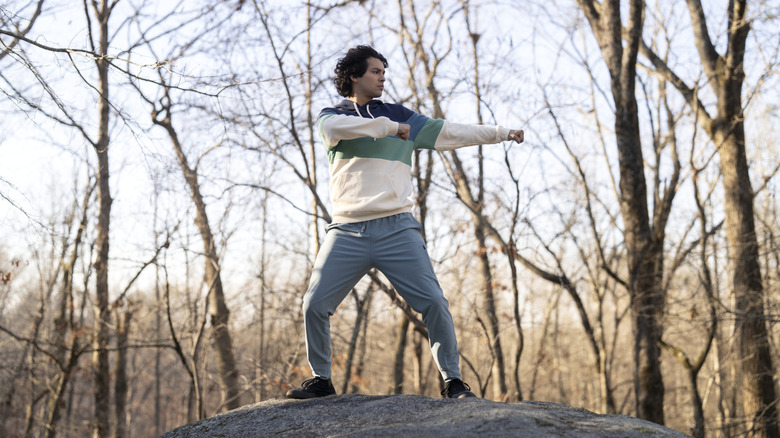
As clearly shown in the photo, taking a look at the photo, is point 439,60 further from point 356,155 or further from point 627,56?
point 356,155

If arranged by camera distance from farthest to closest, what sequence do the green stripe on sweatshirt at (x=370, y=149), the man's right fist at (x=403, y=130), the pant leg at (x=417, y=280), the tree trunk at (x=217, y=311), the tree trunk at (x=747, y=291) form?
the tree trunk at (x=217, y=311), the tree trunk at (x=747, y=291), the green stripe on sweatshirt at (x=370, y=149), the pant leg at (x=417, y=280), the man's right fist at (x=403, y=130)

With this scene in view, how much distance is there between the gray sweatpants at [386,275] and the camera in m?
3.22

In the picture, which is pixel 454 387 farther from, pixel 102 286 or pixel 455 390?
pixel 102 286

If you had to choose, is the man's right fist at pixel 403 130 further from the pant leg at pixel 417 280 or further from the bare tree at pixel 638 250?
the bare tree at pixel 638 250

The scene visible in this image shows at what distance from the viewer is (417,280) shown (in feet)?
10.5

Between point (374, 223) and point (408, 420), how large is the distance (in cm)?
103

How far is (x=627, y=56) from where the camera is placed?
7609 millimetres

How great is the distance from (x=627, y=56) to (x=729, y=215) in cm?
296

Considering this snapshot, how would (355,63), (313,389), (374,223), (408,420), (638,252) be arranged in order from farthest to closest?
(638,252)
(355,63)
(313,389)
(374,223)
(408,420)

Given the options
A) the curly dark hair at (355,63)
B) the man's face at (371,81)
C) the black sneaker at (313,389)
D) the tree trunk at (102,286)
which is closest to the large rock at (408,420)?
the black sneaker at (313,389)

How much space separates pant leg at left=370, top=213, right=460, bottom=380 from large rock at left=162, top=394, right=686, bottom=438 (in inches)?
10.7

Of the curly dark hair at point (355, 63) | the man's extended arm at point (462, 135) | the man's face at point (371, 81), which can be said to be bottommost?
the man's extended arm at point (462, 135)

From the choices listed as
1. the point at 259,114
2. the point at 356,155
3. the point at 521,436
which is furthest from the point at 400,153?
the point at 259,114

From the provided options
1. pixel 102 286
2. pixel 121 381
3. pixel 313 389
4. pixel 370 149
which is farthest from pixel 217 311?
pixel 370 149
